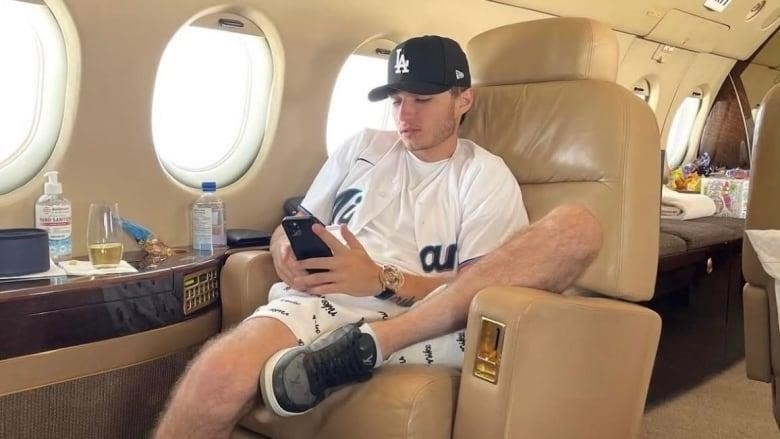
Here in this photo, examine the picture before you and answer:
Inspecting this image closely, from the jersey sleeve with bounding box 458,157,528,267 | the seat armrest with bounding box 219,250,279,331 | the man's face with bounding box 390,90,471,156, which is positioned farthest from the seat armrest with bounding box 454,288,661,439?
the seat armrest with bounding box 219,250,279,331

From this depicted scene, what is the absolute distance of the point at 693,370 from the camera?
3.68 m

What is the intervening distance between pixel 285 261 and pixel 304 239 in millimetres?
177

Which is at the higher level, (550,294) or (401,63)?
(401,63)

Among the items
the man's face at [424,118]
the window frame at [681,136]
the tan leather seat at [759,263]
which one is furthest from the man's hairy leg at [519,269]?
the window frame at [681,136]

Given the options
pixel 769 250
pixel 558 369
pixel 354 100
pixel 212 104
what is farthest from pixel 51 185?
pixel 769 250

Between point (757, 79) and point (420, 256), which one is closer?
point (420, 256)

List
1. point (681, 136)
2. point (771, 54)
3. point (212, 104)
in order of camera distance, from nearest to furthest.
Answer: point (212, 104) < point (771, 54) < point (681, 136)

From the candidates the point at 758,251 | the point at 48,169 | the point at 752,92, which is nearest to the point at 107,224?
the point at 48,169

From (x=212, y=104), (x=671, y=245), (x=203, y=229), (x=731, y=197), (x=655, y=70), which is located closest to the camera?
(x=203, y=229)

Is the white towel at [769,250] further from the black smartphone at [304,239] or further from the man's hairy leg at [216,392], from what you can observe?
the man's hairy leg at [216,392]

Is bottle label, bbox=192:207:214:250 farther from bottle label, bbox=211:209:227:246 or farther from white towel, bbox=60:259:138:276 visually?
white towel, bbox=60:259:138:276

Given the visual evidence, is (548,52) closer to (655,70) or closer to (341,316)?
(341,316)

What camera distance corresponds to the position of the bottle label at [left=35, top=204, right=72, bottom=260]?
2.28m

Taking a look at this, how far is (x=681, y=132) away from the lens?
630cm
